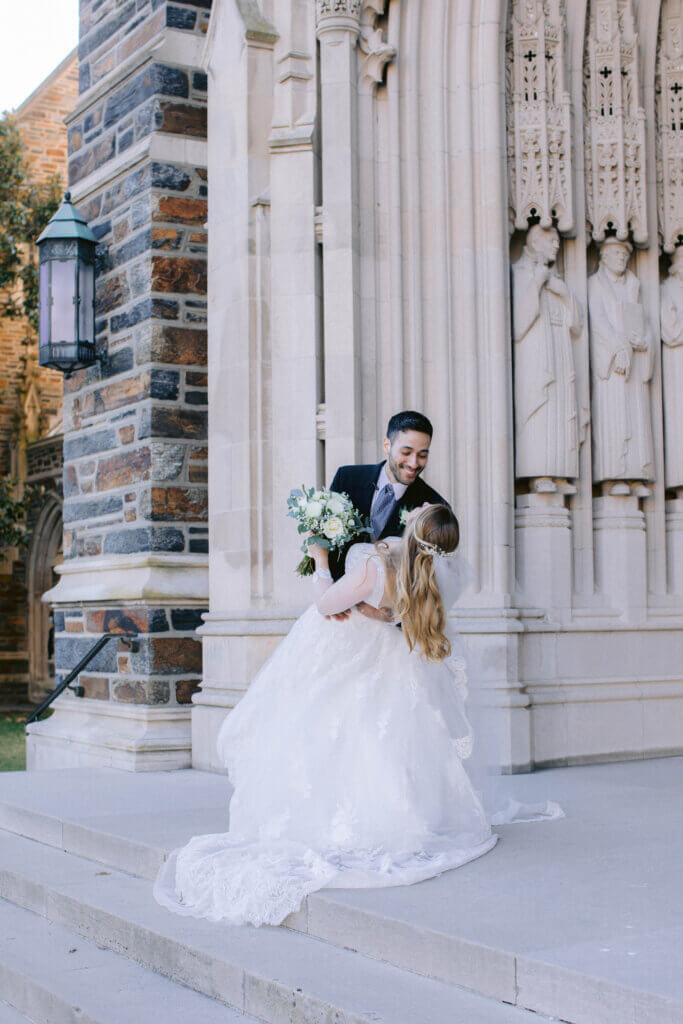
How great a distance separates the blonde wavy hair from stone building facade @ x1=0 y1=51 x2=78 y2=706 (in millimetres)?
14609

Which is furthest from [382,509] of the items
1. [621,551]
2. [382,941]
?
[621,551]

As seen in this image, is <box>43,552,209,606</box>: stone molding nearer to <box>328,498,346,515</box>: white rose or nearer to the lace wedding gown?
the lace wedding gown

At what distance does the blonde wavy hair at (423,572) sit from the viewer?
418 cm

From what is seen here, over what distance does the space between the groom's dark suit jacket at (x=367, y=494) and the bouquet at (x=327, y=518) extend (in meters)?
0.18

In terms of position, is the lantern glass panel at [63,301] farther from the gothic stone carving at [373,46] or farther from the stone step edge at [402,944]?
the stone step edge at [402,944]

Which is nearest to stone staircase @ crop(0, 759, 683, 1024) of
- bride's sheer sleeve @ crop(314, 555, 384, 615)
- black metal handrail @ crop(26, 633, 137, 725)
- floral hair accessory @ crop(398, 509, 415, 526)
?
bride's sheer sleeve @ crop(314, 555, 384, 615)

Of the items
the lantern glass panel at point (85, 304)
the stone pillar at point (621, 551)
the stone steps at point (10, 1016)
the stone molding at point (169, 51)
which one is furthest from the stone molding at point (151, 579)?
the stone steps at point (10, 1016)

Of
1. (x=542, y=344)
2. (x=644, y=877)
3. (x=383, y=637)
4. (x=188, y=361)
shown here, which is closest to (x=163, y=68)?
(x=188, y=361)

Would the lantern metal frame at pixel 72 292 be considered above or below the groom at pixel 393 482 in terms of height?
above

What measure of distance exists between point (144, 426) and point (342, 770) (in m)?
3.92

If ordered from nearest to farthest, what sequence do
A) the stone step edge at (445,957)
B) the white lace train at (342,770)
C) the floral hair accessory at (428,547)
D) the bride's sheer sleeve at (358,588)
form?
the stone step edge at (445,957) → the white lace train at (342,770) → the floral hair accessory at (428,547) → the bride's sheer sleeve at (358,588)

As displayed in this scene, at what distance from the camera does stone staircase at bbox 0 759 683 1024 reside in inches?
114

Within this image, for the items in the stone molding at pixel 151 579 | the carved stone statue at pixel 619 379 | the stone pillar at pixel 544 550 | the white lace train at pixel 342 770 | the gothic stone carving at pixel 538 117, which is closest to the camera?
the white lace train at pixel 342 770

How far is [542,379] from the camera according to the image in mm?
6723
